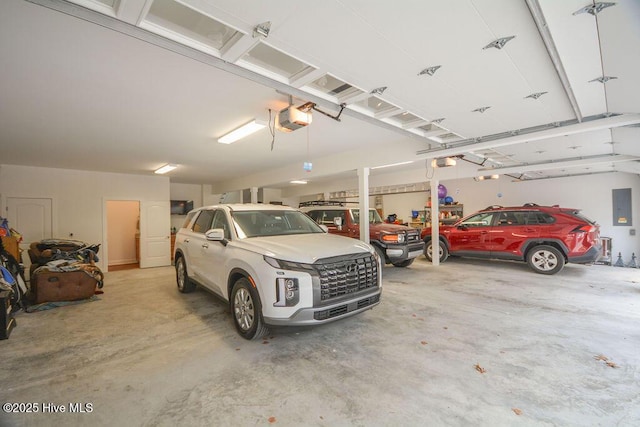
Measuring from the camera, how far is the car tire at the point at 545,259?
6215mm

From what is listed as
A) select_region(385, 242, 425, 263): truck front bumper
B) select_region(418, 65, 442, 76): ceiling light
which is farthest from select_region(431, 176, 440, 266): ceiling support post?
select_region(418, 65, 442, 76): ceiling light

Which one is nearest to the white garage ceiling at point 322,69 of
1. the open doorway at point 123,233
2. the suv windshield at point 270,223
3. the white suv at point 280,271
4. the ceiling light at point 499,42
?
the ceiling light at point 499,42

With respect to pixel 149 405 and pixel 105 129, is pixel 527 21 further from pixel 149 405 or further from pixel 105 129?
pixel 105 129

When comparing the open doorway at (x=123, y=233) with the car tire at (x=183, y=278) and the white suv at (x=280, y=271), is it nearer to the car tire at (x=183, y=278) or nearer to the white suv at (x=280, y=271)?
the car tire at (x=183, y=278)

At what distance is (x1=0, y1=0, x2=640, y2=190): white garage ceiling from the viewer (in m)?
1.76

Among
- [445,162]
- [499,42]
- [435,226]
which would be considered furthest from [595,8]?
[435,226]

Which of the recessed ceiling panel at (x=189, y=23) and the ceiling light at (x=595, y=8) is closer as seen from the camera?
the ceiling light at (x=595, y=8)

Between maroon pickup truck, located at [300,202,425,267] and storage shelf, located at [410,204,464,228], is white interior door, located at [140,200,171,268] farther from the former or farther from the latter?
storage shelf, located at [410,204,464,228]

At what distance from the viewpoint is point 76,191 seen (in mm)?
7668

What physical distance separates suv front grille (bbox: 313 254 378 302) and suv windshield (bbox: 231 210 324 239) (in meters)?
1.10

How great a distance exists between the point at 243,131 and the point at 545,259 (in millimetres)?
7237

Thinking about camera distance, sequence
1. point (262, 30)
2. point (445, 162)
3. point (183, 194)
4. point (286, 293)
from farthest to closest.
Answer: point (183, 194)
point (445, 162)
point (286, 293)
point (262, 30)

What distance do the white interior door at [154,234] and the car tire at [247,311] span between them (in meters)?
6.86

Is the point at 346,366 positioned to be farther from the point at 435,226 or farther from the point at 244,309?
the point at 435,226
